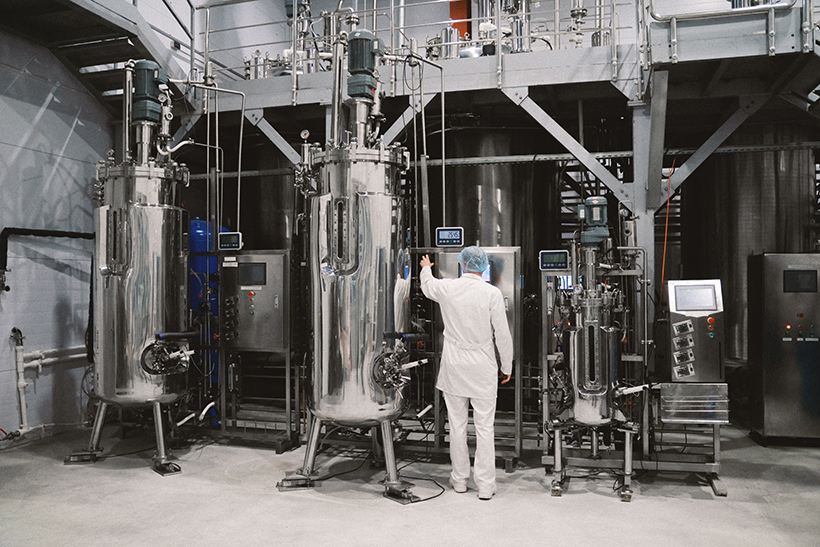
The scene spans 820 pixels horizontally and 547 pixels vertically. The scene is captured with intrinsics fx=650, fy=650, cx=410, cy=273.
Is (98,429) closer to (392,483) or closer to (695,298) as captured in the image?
(392,483)

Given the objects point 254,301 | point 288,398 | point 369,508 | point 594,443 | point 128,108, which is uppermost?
point 128,108

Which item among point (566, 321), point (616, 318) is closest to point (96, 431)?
point (566, 321)

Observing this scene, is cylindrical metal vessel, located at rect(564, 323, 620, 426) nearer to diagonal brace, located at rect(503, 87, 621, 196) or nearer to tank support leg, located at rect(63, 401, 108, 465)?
diagonal brace, located at rect(503, 87, 621, 196)

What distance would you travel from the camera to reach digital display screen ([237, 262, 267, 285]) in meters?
5.36

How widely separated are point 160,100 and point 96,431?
2570 mm

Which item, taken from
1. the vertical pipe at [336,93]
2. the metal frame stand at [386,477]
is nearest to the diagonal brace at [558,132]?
the vertical pipe at [336,93]

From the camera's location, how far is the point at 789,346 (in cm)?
514

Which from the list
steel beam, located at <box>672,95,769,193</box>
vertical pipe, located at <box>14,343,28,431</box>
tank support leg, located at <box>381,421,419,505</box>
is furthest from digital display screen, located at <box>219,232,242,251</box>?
steel beam, located at <box>672,95,769,193</box>

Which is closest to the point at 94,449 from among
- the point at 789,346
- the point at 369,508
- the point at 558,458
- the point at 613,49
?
the point at 369,508

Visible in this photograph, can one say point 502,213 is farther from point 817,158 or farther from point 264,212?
point 817,158

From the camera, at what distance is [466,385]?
408cm

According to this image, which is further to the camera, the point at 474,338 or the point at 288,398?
→ the point at 288,398

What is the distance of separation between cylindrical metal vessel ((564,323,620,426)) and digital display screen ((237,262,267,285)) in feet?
8.54

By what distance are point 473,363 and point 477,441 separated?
49 cm
